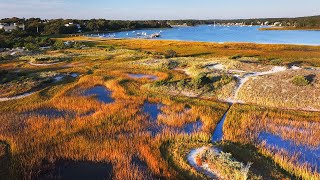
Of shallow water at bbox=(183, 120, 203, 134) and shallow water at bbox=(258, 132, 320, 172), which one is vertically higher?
shallow water at bbox=(183, 120, 203, 134)

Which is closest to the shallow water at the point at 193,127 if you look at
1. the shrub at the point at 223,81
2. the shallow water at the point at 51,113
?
the shallow water at the point at 51,113

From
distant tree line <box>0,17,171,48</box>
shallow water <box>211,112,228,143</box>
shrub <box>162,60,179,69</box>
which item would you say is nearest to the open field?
shallow water <box>211,112,228,143</box>

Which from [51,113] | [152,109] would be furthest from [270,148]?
[51,113]

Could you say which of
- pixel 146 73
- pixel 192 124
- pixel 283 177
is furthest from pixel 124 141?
pixel 146 73

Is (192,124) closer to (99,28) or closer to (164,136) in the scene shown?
(164,136)

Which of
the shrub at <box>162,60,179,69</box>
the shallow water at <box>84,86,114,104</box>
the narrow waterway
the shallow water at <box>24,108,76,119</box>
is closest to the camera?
the narrow waterway

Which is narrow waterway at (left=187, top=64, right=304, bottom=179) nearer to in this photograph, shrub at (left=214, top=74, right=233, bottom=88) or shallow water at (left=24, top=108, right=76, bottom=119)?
shrub at (left=214, top=74, right=233, bottom=88)
